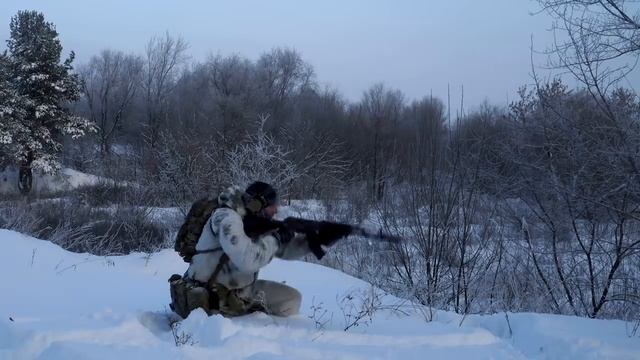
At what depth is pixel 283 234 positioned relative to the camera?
480cm

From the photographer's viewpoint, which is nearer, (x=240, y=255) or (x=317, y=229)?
(x=240, y=255)

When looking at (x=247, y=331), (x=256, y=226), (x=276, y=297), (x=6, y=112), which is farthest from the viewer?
(x=6, y=112)

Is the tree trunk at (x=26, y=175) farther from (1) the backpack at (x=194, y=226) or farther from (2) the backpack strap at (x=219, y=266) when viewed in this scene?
(2) the backpack strap at (x=219, y=266)

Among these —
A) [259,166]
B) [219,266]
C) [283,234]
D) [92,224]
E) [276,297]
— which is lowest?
[276,297]

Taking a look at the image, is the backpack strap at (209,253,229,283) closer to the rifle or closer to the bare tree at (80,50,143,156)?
the rifle

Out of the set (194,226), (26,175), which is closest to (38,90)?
(26,175)

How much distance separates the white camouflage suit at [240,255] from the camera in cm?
445

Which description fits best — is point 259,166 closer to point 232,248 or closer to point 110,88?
point 232,248

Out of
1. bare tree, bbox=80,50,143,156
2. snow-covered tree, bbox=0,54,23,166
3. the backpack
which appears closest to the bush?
the backpack

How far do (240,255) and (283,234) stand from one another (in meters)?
0.47

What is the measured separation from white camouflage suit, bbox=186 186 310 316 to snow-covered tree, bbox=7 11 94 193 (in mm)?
29640

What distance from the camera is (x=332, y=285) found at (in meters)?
7.44

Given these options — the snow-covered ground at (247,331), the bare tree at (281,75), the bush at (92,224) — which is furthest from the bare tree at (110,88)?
the snow-covered ground at (247,331)

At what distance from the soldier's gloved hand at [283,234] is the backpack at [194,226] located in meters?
0.54
